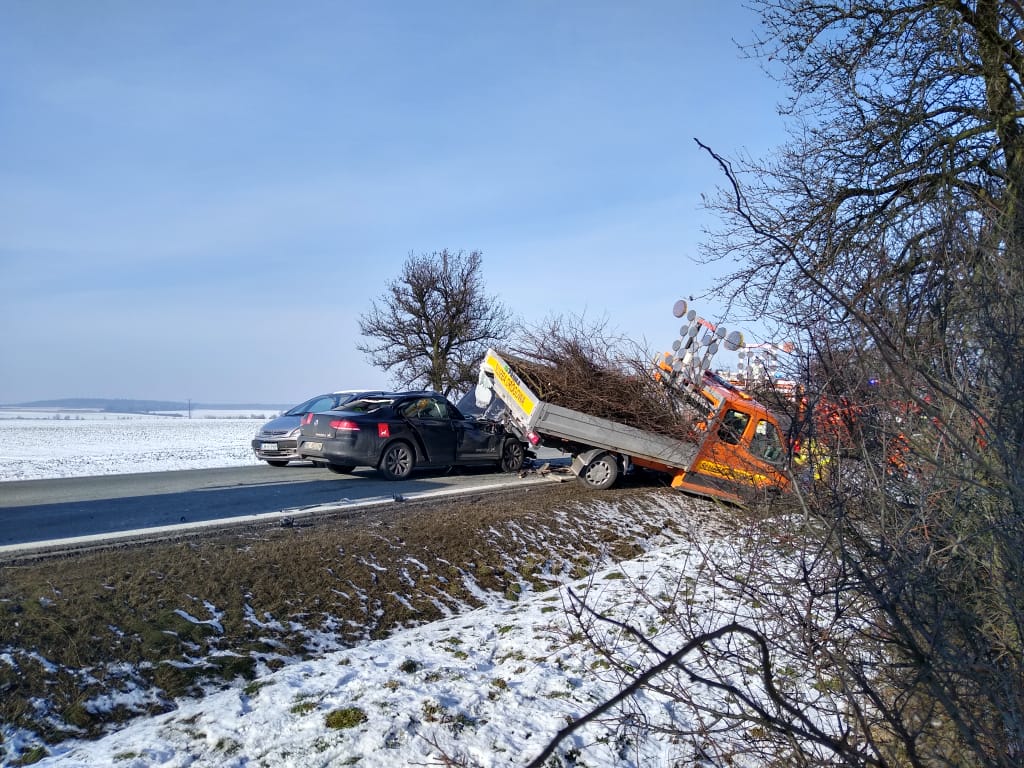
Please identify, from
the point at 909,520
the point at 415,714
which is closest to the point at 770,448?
the point at 909,520

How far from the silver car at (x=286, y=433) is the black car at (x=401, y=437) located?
914 millimetres

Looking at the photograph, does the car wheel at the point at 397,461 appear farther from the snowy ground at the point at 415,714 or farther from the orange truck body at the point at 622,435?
the snowy ground at the point at 415,714

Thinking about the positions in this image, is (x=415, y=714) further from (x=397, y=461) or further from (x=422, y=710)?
(x=397, y=461)

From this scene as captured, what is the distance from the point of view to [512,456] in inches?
653

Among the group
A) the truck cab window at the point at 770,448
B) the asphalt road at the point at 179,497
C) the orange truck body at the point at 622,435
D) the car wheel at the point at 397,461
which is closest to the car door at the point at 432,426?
the car wheel at the point at 397,461

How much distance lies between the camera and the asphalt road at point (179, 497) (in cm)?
941

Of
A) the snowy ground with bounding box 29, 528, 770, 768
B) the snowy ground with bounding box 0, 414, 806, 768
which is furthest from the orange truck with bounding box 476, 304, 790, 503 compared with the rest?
the snowy ground with bounding box 29, 528, 770, 768

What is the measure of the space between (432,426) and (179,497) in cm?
487

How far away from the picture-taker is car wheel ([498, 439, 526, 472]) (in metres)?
16.4

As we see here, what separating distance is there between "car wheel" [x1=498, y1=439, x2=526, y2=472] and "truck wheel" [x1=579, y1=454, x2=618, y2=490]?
→ 3.42 m

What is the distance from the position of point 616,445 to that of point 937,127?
6.16 metres

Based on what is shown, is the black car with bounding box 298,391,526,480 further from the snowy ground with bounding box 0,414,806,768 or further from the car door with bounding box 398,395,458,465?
the snowy ground with bounding box 0,414,806,768

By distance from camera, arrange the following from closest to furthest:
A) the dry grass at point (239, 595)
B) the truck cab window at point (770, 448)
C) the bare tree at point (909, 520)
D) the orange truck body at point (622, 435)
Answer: the bare tree at point (909, 520) < the truck cab window at point (770, 448) < the dry grass at point (239, 595) < the orange truck body at point (622, 435)

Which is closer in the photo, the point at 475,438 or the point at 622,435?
the point at 622,435
